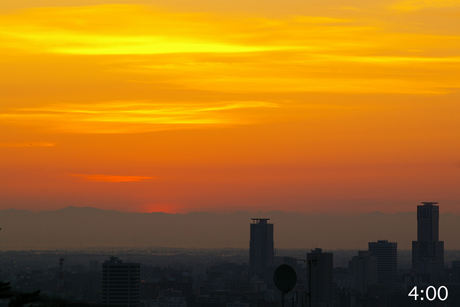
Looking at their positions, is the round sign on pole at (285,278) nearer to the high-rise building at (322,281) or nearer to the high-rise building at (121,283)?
the high-rise building at (121,283)

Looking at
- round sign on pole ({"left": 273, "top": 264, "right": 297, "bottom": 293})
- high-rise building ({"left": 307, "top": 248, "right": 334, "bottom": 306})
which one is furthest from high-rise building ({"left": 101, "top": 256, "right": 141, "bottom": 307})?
round sign on pole ({"left": 273, "top": 264, "right": 297, "bottom": 293})

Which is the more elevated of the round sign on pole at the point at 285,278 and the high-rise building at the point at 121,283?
the high-rise building at the point at 121,283

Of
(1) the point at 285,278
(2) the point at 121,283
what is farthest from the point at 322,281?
(1) the point at 285,278

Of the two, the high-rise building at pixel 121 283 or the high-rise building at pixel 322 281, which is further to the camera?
the high-rise building at pixel 322 281

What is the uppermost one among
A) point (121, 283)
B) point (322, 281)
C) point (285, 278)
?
point (322, 281)

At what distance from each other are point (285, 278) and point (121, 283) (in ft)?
309

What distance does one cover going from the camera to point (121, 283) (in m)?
119

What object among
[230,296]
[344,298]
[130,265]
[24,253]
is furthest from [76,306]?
[24,253]

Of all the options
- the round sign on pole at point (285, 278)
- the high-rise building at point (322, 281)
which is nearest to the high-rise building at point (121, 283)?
the high-rise building at point (322, 281)

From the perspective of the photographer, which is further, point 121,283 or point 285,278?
point 121,283

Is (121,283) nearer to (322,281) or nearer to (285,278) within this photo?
(322,281)

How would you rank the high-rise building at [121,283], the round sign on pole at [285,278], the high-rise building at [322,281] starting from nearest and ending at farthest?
the round sign on pole at [285,278], the high-rise building at [121,283], the high-rise building at [322,281]

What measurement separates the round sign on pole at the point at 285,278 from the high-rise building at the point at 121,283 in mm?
76248

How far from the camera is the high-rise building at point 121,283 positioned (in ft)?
361
